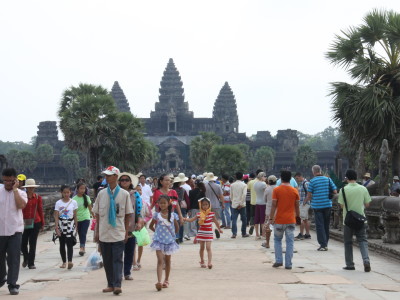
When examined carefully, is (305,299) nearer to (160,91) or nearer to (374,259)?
(374,259)

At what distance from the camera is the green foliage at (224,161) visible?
8731cm

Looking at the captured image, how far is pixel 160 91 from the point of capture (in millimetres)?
159375

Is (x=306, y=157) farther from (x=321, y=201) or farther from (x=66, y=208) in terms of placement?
(x=66, y=208)

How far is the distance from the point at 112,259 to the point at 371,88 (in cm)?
1381

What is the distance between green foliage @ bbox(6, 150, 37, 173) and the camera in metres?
127

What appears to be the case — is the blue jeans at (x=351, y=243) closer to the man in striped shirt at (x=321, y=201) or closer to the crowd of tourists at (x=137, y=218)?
the crowd of tourists at (x=137, y=218)

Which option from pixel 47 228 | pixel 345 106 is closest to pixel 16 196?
pixel 47 228

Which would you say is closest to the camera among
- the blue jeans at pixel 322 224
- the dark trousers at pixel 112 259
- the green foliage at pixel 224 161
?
the dark trousers at pixel 112 259

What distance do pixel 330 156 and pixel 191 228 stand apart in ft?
375

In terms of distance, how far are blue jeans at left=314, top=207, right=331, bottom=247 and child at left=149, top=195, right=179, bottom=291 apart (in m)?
4.42

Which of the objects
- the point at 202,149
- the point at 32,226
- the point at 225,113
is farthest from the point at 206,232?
the point at 225,113

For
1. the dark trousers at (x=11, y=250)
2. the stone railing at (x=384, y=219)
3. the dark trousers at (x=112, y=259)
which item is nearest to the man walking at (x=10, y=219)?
the dark trousers at (x=11, y=250)

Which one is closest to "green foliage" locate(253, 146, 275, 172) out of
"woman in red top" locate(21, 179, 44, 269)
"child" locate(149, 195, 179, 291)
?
"woman in red top" locate(21, 179, 44, 269)

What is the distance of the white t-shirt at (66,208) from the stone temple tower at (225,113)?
139m
